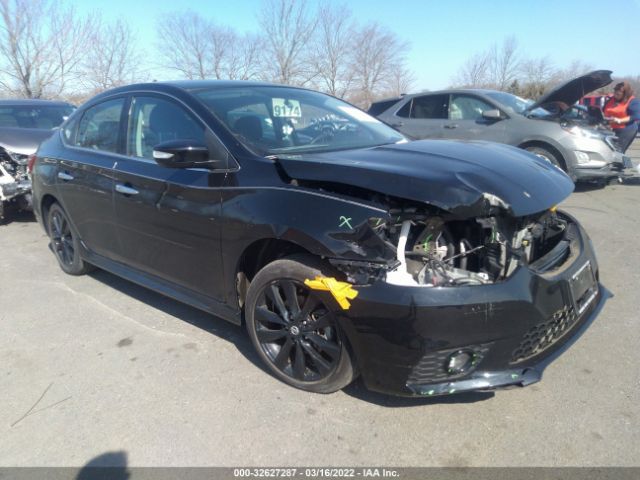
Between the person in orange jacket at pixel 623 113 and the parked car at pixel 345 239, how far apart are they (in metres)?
7.39

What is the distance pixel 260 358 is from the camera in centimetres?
312

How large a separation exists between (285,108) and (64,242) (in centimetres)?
279

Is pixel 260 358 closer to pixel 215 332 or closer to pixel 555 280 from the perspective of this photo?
pixel 215 332

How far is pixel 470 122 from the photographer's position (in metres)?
8.48

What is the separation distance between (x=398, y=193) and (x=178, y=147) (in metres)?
1.31

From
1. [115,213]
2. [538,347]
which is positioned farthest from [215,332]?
[538,347]

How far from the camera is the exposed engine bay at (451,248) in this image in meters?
2.29

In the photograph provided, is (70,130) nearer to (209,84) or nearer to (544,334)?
(209,84)

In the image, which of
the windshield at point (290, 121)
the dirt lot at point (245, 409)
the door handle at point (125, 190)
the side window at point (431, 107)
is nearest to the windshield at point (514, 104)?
the side window at point (431, 107)

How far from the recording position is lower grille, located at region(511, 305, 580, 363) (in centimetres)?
235

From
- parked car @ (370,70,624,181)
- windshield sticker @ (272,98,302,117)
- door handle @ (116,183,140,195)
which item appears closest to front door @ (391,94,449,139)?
parked car @ (370,70,624,181)

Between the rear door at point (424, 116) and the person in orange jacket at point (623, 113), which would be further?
the person in orange jacket at point (623, 113)

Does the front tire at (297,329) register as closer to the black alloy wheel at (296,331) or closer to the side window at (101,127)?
the black alloy wheel at (296,331)

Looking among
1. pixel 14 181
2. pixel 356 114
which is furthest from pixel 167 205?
pixel 14 181
